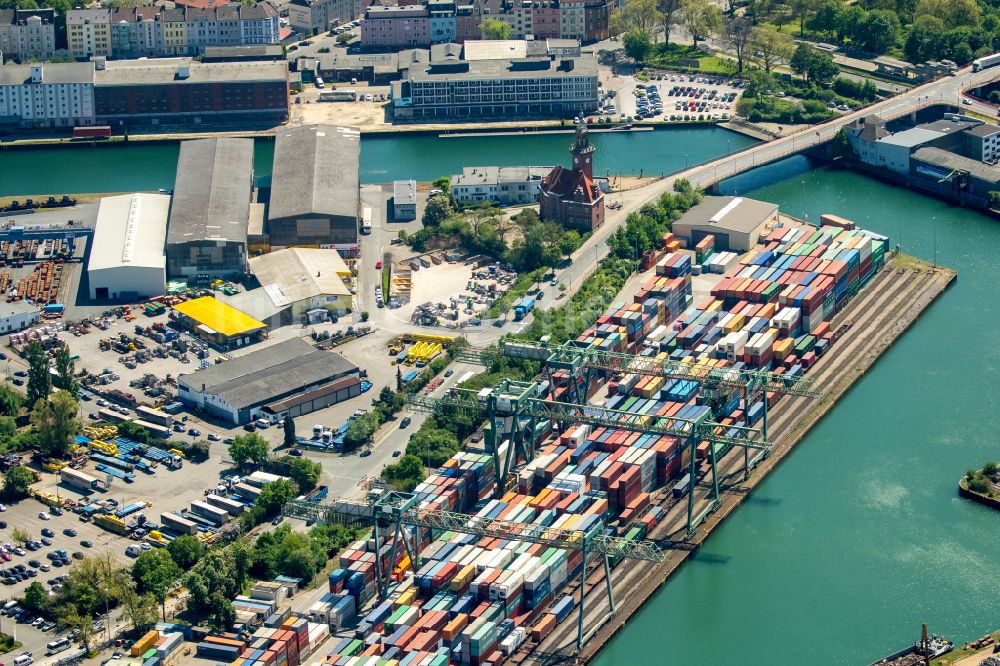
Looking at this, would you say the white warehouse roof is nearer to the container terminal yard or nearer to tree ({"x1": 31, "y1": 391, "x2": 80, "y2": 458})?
tree ({"x1": 31, "y1": 391, "x2": 80, "y2": 458})

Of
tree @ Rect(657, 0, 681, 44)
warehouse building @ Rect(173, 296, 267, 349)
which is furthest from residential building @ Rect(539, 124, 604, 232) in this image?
tree @ Rect(657, 0, 681, 44)

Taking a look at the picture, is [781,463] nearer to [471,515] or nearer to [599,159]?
[471,515]

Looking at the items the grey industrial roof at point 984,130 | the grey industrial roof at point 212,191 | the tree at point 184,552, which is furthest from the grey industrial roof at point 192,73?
the tree at point 184,552

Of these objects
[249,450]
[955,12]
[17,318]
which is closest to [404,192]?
[17,318]

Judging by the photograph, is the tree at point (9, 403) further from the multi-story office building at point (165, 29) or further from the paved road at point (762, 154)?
the multi-story office building at point (165, 29)

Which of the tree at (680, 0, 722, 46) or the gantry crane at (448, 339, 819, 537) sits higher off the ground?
the tree at (680, 0, 722, 46)

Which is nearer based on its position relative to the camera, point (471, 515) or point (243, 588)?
point (243, 588)

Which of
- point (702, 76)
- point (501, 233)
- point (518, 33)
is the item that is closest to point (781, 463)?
point (501, 233)
